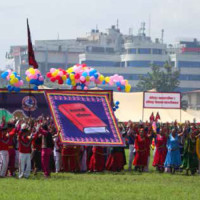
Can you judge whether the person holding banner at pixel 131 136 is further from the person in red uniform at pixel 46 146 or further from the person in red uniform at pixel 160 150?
the person in red uniform at pixel 46 146

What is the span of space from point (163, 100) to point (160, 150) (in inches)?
640

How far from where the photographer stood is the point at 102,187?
20406mm

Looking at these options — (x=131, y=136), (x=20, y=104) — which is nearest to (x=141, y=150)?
(x=131, y=136)

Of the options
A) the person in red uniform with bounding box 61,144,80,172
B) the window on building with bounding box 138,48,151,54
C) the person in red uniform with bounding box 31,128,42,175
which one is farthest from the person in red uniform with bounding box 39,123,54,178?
the window on building with bounding box 138,48,151,54

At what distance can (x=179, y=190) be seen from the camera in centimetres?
1997

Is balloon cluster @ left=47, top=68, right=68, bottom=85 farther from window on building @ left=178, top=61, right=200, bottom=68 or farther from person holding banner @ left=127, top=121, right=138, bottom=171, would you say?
window on building @ left=178, top=61, right=200, bottom=68

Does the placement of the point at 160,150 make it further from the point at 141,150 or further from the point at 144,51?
the point at 144,51

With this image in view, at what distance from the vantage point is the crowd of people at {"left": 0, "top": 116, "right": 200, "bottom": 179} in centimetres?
2333

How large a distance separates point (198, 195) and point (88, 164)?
9.03m

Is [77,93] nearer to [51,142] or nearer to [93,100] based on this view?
[93,100]

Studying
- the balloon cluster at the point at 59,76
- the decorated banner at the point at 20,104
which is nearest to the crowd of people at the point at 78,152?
the balloon cluster at the point at 59,76

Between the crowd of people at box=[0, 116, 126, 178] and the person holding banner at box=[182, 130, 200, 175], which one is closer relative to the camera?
the crowd of people at box=[0, 116, 126, 178]

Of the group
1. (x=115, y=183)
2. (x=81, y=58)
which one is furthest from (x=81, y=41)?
(x=115, y=183)

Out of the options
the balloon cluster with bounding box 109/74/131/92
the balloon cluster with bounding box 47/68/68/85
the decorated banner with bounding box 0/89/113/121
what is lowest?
the decorated banner with bounding box 0/89/113/121
